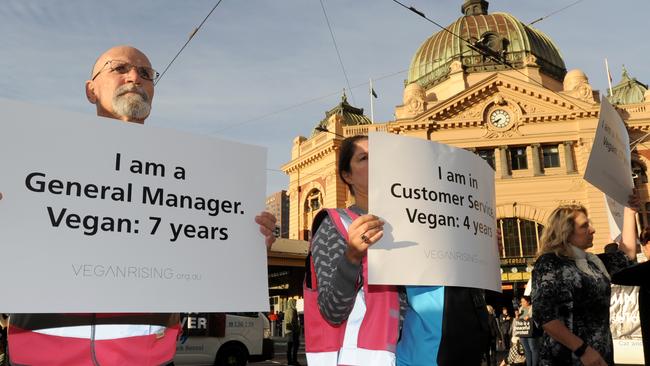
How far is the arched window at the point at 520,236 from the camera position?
30.9 m

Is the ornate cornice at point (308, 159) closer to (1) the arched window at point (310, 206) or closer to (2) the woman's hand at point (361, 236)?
(1) the arched window at point (310, 206)

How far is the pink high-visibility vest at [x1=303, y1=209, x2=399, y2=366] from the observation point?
233 centimetres

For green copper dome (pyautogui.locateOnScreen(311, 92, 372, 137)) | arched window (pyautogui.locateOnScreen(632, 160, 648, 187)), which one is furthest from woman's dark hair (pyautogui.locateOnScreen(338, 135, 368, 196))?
→ green copper dome (pyautogui.locateOnScreen(311, 92, 372, 137))

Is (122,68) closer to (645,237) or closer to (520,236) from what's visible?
(645,237)

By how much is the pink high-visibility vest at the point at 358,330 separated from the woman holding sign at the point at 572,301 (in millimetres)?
1434

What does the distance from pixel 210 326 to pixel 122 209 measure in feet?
35.5

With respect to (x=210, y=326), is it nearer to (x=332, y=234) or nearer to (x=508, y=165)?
(x=332, y=234)

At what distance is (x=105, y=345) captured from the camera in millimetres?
2211

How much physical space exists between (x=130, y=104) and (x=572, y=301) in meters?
2.79

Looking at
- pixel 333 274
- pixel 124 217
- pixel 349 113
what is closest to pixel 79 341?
pixel 124 217

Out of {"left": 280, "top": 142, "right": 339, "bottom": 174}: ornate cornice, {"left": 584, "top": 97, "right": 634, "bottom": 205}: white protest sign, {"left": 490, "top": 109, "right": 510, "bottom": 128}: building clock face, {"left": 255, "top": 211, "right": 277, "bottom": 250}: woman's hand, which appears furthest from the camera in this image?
{"left": 280, "top": 142, "right": 339, "bottom": 174}: ornate cornice

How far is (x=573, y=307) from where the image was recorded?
3.41 meters

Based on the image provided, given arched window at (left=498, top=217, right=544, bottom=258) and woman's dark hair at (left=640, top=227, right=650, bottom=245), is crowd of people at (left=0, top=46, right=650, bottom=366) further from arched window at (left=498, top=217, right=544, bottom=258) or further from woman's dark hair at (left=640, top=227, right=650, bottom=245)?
arched window at (left=498, top=217, right=544, bottom=258)

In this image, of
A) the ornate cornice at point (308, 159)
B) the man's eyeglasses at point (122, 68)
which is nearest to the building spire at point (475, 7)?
the ornate cornice at point (308, 159)
